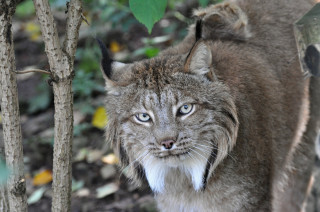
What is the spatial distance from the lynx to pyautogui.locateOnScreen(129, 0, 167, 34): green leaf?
61 centimetres

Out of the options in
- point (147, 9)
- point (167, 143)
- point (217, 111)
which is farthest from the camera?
point (217, 111)

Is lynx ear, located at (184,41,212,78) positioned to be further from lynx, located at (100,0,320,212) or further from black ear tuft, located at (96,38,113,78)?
black ear tuft, located at (96,38,113,78)

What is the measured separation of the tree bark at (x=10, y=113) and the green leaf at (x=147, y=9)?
0.69 meters

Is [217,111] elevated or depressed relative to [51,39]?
depressed

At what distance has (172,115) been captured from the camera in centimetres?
352

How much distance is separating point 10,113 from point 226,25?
7.38 feet

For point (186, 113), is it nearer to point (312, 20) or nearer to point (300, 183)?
point (312, 20)

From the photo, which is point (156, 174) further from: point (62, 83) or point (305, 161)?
point (305, 161)

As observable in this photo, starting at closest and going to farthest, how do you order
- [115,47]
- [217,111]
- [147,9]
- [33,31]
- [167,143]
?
[147,9] → [167,143] → [217,111] → [115,47] → [33,31]

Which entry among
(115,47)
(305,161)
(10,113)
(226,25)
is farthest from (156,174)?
(115,47)

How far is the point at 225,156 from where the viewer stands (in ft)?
12.4

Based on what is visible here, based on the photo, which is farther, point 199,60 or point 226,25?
point 226,25

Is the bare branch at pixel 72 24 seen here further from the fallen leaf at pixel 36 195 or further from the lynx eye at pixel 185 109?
the fallen leaf at pixel 36 195

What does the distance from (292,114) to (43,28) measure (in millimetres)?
2536
